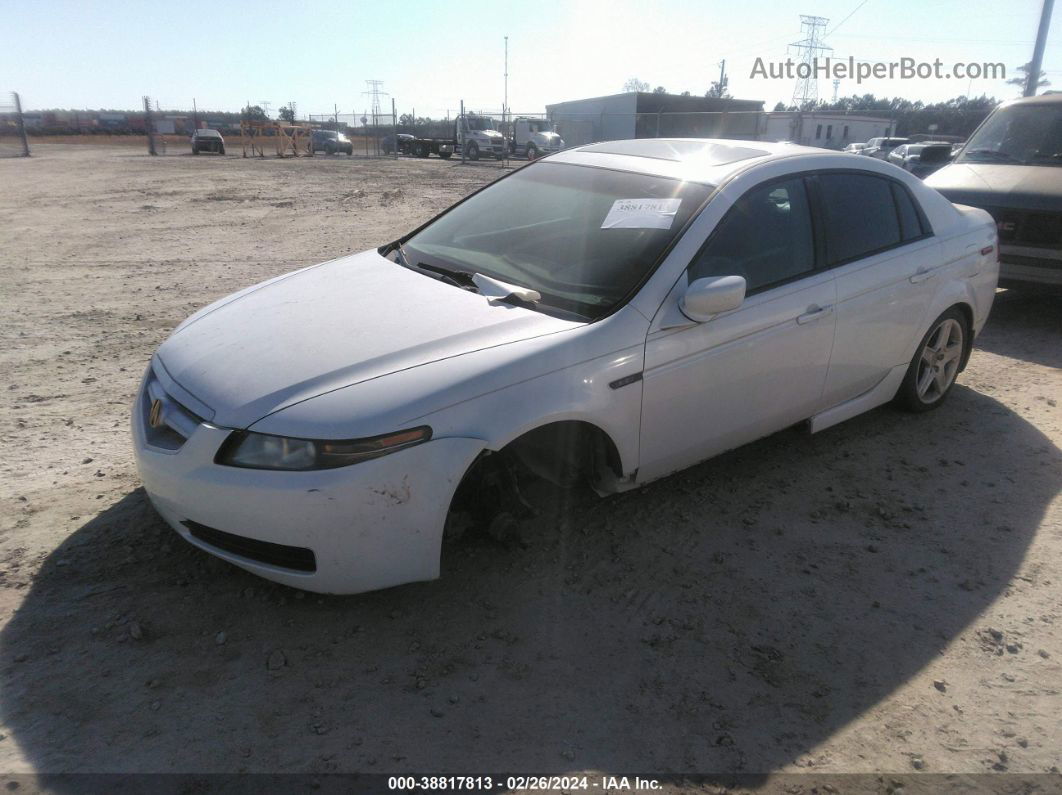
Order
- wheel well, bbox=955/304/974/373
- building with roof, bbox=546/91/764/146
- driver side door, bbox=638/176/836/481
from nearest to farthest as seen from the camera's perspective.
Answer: driver side door, bbox=638/176/836/481, wheel well, bbox=955/304/974/373, building with roof, bbox=546/91/764/146

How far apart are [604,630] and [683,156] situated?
2.38m

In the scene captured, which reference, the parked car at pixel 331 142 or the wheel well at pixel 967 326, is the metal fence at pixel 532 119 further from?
the wheel well at pixel 967 326

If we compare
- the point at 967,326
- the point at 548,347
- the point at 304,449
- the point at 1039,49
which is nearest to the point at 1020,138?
the point at 967,326

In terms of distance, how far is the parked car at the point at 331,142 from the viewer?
38.8 meters

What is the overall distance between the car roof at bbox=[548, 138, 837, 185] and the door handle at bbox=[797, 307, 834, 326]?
745mm

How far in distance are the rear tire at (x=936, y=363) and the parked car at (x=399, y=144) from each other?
35.8 m

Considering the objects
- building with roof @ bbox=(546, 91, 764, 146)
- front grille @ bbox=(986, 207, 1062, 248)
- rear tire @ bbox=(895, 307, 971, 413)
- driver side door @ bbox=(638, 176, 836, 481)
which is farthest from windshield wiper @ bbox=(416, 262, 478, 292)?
building with roof @ bbox=(546, 91, 764, 146)

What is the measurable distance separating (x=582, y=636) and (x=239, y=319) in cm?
199

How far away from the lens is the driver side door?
3.18 m

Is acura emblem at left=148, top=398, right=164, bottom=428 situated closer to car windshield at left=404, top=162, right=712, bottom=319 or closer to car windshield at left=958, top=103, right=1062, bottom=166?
car windshield at left=404, top=162, right=712, bottom=319

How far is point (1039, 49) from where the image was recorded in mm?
21281

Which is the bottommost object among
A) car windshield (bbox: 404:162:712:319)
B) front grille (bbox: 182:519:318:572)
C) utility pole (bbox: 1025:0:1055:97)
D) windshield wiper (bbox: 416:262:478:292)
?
front grille (bbox: 182:519:318:572)

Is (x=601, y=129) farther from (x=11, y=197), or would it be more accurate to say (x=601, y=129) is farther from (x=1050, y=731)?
(x=1050, y=731)

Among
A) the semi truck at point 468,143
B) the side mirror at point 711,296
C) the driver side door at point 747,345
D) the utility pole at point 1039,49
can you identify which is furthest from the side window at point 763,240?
the semi truck at point 468,143
